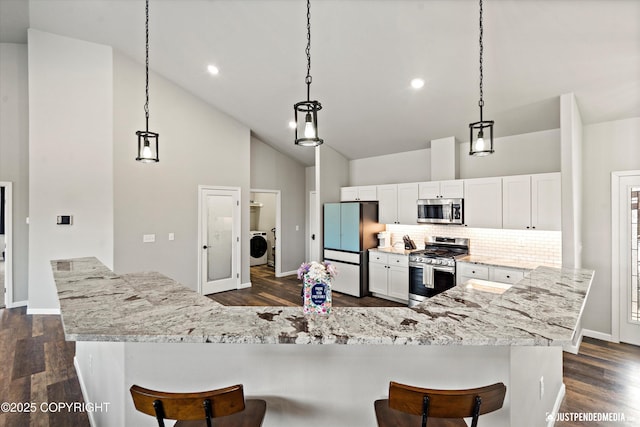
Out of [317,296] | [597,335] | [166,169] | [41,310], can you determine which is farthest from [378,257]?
[41,310]

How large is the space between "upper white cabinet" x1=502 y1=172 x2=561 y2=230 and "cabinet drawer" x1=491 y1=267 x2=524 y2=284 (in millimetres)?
603

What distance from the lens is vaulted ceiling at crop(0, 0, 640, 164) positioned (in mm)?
2693

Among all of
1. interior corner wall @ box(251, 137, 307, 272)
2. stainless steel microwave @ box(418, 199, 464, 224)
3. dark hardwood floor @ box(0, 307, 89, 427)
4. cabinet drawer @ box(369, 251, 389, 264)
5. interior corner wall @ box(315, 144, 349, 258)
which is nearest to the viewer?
dark hardwood floor @ box(0, 307, 89, 427)

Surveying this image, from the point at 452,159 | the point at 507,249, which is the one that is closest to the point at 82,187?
the point at 452,159

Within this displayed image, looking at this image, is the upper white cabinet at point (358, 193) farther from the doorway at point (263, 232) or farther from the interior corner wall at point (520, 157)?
the doorway at point (263, 232)

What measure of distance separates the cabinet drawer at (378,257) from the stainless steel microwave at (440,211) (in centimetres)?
87

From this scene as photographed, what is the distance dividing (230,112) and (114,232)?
113 inches

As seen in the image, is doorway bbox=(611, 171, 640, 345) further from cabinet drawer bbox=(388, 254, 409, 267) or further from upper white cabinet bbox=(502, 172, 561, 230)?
cabinet drawer bbox=(388, 254, 409, 267)

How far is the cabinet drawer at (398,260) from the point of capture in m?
4.97

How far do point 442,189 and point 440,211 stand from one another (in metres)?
0.36

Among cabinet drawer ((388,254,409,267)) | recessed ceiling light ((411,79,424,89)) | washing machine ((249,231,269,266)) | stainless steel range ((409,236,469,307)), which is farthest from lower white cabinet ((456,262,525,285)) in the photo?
washing machine ((249,231,269,266))

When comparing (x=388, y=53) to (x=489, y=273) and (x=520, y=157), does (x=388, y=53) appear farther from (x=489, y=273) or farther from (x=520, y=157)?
(x=489, y=273)

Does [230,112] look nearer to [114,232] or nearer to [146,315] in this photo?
[114,232]

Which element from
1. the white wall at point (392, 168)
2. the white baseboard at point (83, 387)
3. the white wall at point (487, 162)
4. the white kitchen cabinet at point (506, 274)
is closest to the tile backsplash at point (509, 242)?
the white kitchen cabinet at point (506, 274)
